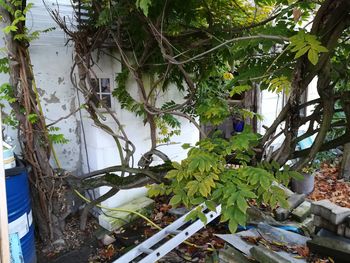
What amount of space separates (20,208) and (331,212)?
282 cm

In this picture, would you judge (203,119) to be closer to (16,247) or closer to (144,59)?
(144,59)

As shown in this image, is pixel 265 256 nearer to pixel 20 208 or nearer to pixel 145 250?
pixel 145 250

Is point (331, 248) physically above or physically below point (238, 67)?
below

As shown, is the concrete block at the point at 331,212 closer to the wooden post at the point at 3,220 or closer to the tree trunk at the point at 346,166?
the wooden post at the point at 3,220

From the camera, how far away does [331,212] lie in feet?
8.59

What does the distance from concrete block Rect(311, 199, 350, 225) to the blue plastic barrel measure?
2.78 meters

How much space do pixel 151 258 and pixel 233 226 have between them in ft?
2.54

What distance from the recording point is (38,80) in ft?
11.0

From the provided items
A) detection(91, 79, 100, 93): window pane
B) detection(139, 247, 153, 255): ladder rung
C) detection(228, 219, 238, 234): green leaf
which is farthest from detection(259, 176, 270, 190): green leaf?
detection(91, 79, 100, 93): window pane

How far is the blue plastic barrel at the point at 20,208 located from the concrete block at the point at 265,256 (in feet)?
6.68

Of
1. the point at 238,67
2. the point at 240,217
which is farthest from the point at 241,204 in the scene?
the point at 238,67

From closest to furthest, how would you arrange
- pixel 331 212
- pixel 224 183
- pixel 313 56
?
pixel 313 56 → pixel 224 183 → pixel 331 212

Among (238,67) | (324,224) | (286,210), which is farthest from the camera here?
(286,210)

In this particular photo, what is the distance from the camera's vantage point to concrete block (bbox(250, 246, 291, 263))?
7.20 ft
